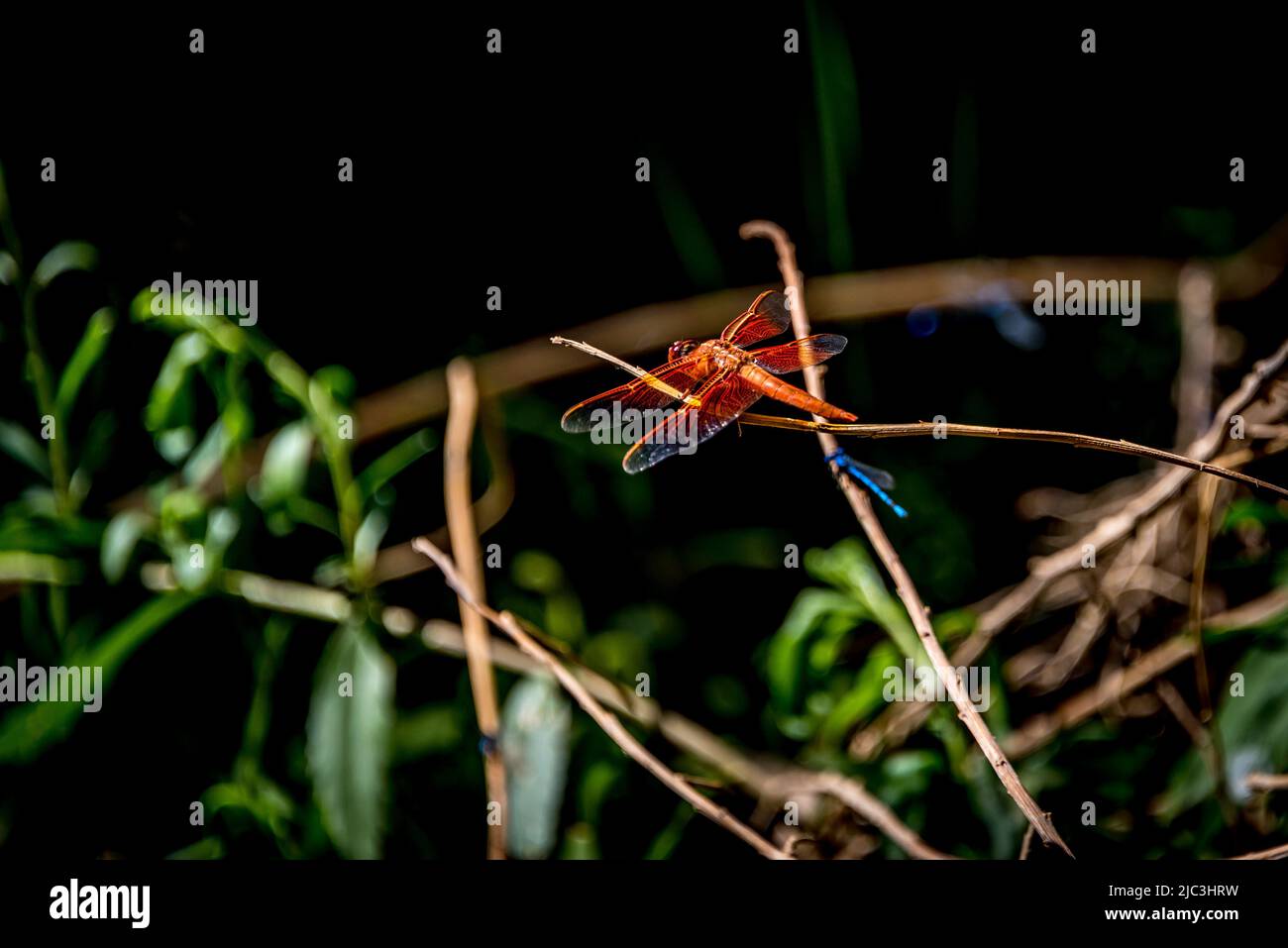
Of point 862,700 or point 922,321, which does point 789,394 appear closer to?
point 862,700

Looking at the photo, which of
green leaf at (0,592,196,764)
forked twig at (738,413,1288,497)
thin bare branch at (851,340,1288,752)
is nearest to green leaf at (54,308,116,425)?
green leaf at (0,592,196,764)

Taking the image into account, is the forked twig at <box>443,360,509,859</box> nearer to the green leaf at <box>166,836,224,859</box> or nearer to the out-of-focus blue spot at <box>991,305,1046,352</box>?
the green leaf at <box>166,836,224,859</box>

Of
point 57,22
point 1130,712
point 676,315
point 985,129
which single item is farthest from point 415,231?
point 1130,712

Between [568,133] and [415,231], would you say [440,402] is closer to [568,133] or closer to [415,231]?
[415,231]

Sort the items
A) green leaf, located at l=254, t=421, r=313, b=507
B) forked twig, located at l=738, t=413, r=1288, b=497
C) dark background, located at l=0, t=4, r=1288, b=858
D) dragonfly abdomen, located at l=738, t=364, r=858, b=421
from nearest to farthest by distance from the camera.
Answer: forked twig, located at l=738, t=413, r=1288, b=497 < dragonfly abdomen, located at l=738, t=364, r=858, b=421 < green leaf, located at l=254, t=421, r=313, b=507 < dark background, located at l=0, t=4, r=1288, b=858

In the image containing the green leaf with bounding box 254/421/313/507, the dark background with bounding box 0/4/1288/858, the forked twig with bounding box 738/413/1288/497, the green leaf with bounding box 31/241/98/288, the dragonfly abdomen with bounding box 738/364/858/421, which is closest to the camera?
the forked twig with bounding box 738/413/1288/497
